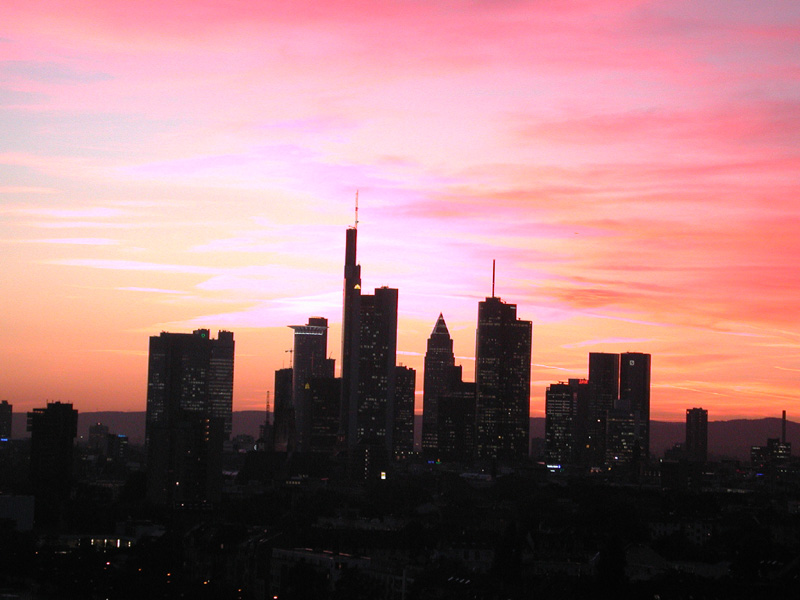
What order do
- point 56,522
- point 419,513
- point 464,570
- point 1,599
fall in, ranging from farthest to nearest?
point 419,513 → point 56,522 → point 464,570 → point 1,599

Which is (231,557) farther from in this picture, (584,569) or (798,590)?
(798,590)

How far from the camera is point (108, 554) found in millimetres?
117500

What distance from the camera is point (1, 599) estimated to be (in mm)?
75750

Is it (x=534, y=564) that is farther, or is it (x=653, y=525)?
(x=653, y=525)

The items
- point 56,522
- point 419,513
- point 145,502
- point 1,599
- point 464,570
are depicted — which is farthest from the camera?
point 145,502

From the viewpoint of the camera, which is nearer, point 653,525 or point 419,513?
point 653,525

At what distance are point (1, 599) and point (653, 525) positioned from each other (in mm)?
90435

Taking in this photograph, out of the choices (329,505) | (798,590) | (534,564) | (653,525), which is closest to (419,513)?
(329,505)

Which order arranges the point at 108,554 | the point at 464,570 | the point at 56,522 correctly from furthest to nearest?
the point at 56,522
the point at 108,554
the point at 464,570

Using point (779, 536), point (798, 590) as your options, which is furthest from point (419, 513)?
point (798, 590)

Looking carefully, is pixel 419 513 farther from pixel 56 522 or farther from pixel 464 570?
pixel 464 570

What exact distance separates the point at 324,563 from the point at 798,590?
113ft

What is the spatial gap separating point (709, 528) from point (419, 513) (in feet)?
131

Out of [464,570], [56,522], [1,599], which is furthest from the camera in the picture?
[56,522]
